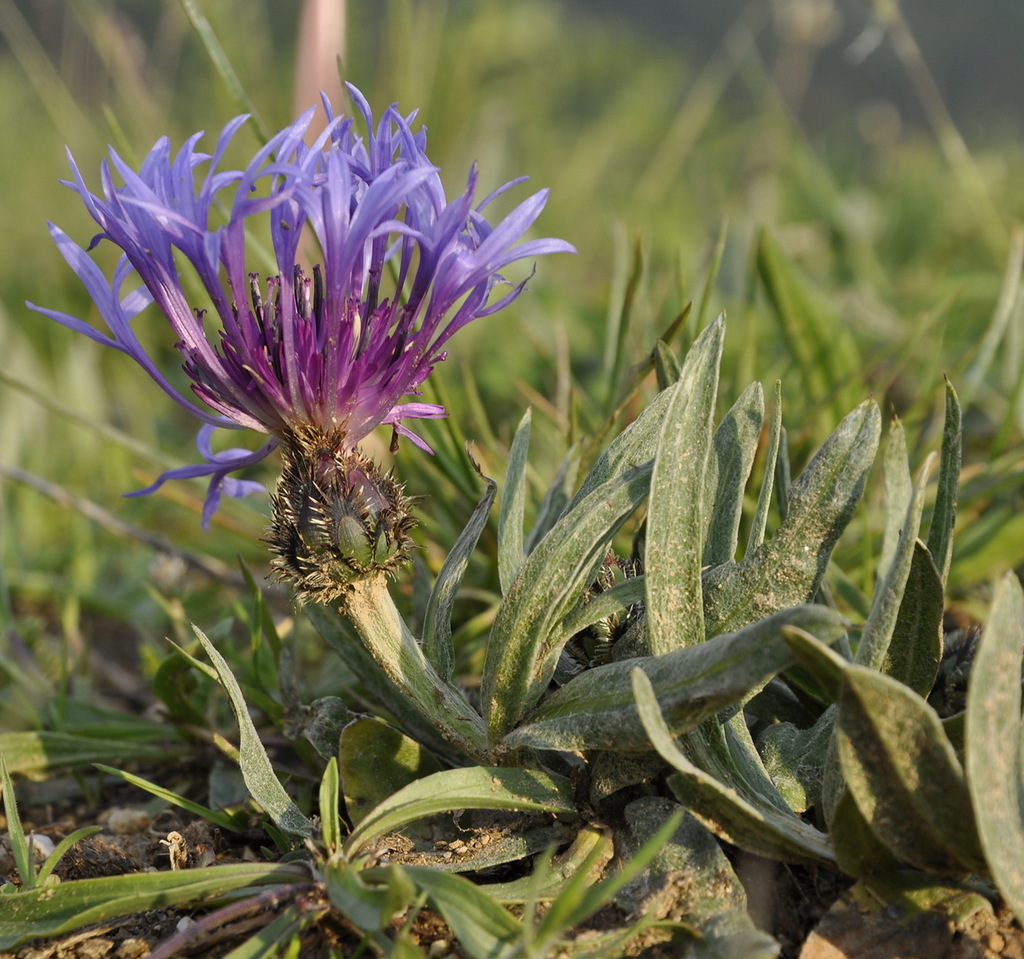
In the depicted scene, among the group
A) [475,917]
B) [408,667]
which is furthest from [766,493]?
[475,917]

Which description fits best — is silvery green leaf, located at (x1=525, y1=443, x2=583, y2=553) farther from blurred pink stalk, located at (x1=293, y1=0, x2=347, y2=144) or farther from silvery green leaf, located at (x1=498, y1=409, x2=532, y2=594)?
blurred pink stalk, located at (x1=293, y1=0, x2=347, y2=144)

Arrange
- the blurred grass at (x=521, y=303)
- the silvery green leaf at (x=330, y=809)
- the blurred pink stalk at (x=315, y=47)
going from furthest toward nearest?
the blurred pink stalk at (x=315, y=47) < the blurred grass at (x=521, y=303) < the silvery green leaf at (x=330, y=809)

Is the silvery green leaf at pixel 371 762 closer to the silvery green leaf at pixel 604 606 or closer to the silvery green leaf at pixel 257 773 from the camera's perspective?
the silvery green leaf at pixel 257 773


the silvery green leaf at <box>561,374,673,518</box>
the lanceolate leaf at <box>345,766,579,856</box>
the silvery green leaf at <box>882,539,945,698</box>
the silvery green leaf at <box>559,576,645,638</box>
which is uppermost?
the silvery green leaf at <box>561,374,673,518</box>

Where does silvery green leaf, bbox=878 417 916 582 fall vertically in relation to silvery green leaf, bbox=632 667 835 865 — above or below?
above

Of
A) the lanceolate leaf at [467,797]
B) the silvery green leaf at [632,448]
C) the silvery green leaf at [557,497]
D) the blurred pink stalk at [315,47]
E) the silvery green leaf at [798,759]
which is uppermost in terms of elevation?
the blurred pink stalk at [315,47]

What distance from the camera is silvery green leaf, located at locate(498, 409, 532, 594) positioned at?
138 centimetres

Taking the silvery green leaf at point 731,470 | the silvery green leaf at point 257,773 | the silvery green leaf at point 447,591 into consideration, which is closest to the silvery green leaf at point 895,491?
the silvery green leaf at point 731,470

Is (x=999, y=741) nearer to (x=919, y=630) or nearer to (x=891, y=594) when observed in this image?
(x=891, y=594)

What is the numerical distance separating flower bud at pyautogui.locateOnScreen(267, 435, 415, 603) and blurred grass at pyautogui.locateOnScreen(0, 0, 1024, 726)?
1.57 ft

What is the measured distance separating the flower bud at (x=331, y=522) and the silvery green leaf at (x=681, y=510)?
32 cm

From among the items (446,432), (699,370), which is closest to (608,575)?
(699,370)

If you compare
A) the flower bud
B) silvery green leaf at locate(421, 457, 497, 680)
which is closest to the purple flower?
the flower bud

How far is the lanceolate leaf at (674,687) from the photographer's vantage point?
3.33 ft
